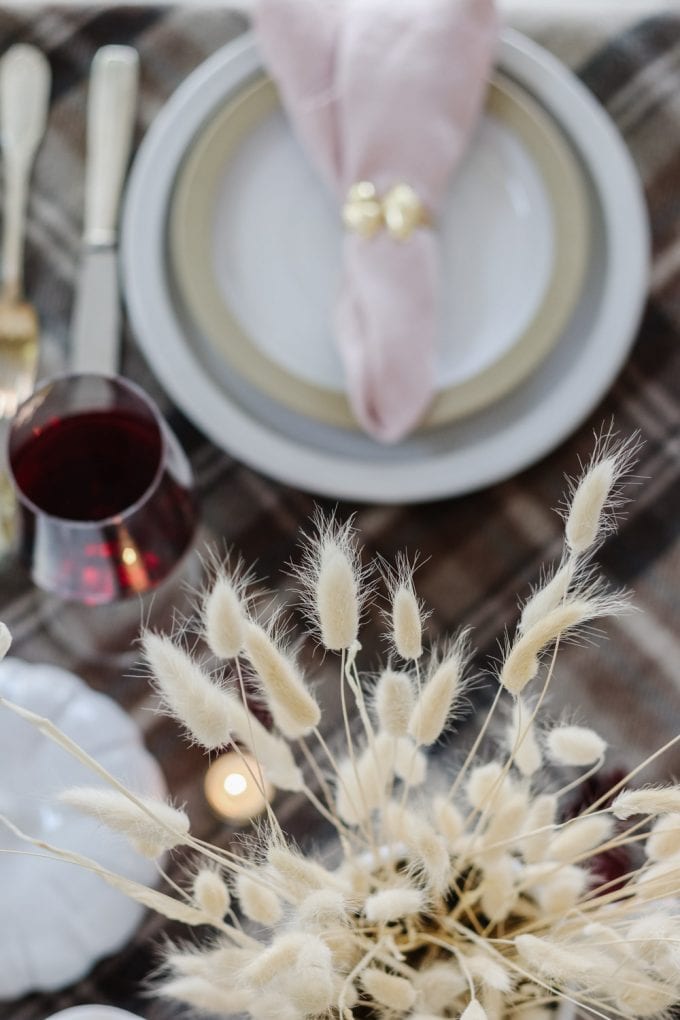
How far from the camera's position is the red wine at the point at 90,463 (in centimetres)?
50

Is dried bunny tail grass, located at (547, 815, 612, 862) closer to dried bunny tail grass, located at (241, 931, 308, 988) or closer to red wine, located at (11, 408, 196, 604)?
dried bunny tail grass, located at (241, 931, 308, 988)

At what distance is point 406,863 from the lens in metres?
0.39

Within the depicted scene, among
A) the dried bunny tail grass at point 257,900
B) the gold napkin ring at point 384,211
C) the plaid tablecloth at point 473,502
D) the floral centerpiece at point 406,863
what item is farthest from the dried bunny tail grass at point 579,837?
the gold napkin ring at point 384,211

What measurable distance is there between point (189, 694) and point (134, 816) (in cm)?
4

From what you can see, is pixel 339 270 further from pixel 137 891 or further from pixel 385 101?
pixel 137 891

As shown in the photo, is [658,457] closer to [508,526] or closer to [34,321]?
[508,526]

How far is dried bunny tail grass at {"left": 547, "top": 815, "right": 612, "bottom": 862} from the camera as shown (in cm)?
→ 35

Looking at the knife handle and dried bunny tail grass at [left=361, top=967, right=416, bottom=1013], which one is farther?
the knife handle

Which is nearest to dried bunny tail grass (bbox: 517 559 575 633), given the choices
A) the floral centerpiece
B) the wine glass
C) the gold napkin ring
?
the floral centerpiece

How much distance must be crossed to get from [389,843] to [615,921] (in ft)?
0.28

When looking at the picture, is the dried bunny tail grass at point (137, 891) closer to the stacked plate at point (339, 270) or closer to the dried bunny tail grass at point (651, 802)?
the dried bunny tail grass at point (651, 802)

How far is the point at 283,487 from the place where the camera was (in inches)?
23.8

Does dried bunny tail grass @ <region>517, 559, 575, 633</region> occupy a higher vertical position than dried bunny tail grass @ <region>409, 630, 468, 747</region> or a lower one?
higher

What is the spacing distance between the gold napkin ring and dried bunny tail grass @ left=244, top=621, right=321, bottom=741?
345mm
